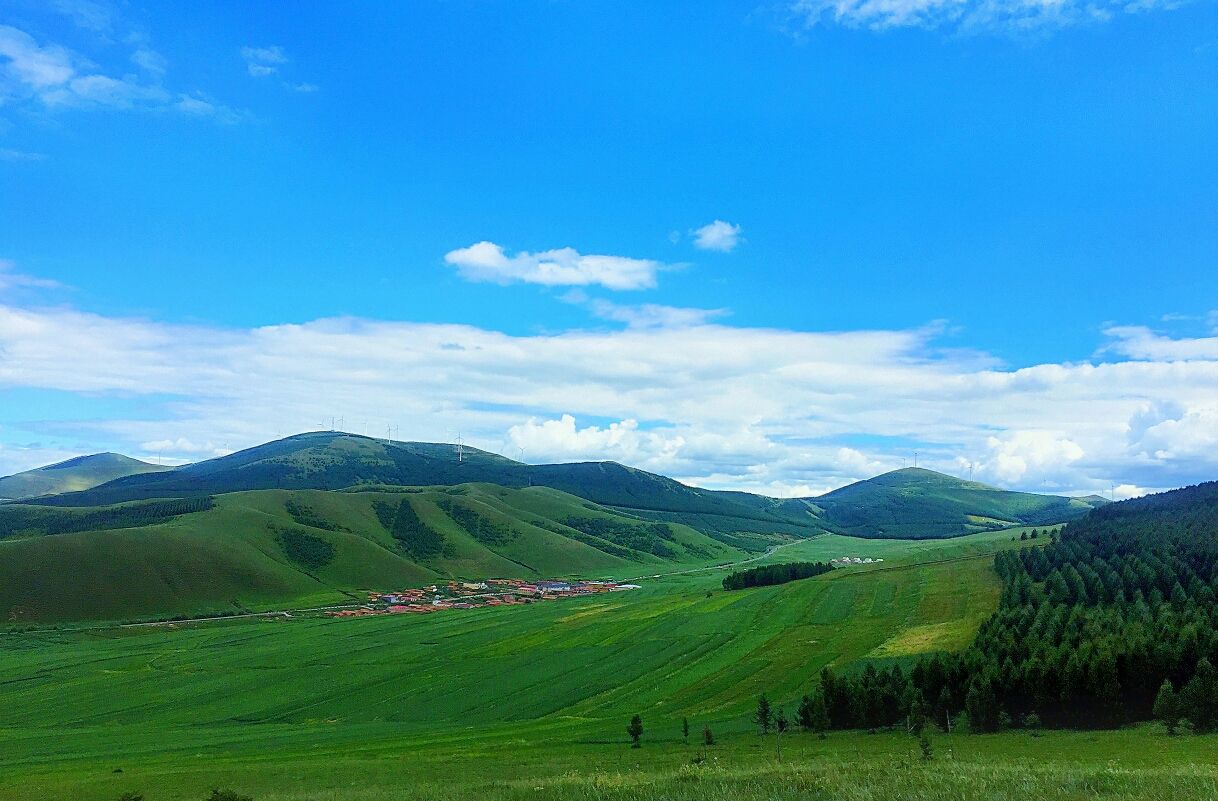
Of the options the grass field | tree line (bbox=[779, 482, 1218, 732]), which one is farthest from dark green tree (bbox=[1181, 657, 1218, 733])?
the grass field

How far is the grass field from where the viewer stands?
2947 centimetres

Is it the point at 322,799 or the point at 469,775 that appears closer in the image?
the point at 322,799

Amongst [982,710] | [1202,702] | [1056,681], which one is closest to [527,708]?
[982,710]

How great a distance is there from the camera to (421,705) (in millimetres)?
94375

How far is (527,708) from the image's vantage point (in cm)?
8825

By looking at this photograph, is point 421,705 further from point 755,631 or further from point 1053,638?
point 1053,638

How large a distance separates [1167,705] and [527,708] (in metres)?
61.9

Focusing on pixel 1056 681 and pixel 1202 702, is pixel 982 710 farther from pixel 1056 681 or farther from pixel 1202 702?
pixel 1202 702

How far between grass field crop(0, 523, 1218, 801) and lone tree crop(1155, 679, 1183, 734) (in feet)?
10.5

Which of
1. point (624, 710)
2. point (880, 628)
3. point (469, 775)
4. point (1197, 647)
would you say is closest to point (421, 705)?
point (624, 710)

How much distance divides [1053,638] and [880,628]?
4344cm

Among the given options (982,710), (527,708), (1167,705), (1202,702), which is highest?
(1202,702)

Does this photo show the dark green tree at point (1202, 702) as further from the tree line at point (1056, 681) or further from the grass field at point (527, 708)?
the grass field at point (527, 708)

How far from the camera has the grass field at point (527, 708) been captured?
2947 cm
